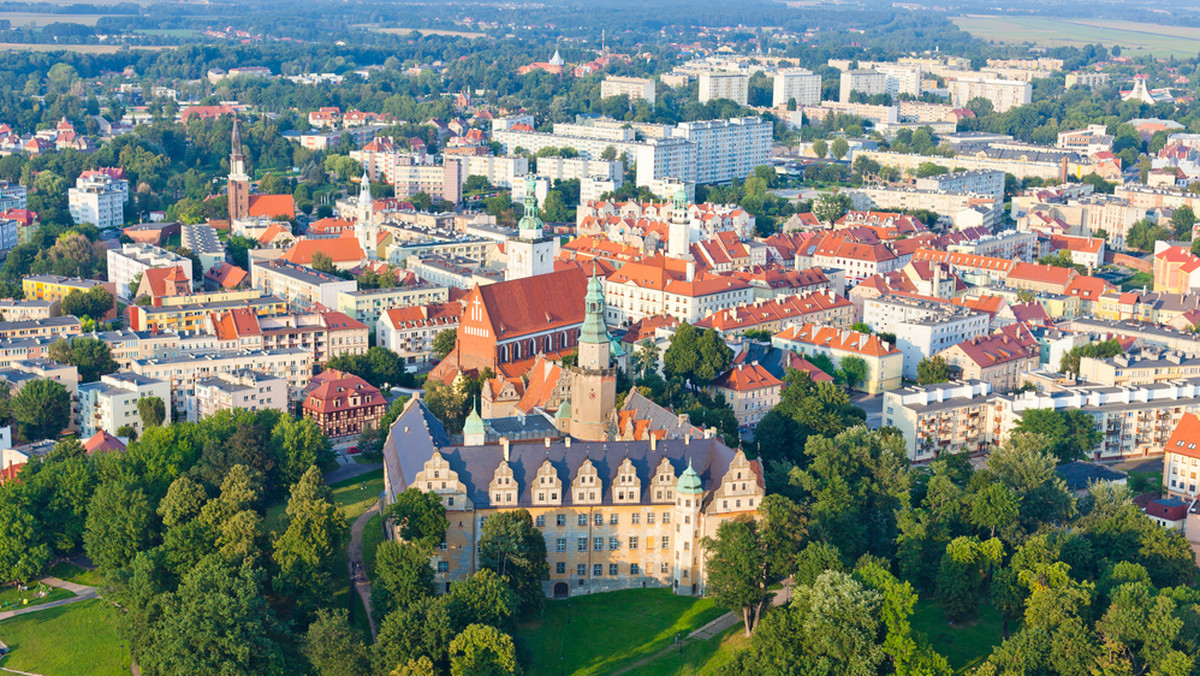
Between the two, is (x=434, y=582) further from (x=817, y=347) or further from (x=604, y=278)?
(x=604, y=278)

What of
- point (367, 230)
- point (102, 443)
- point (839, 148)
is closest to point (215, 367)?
point (102, 443)

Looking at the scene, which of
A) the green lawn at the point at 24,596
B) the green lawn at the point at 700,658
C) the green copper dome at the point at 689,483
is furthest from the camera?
the green lawn at the point at 24,596

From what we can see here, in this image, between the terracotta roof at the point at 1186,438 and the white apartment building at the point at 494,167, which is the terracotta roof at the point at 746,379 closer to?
the terracotta roof at the point at 1186,438

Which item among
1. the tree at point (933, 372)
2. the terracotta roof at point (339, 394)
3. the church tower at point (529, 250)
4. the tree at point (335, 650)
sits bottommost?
the tree at point (335, 650)

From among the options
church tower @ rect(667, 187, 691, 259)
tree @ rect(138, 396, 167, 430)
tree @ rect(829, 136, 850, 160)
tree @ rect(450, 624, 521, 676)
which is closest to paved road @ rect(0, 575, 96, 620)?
tree @ rect(138, 396, 167, 430)

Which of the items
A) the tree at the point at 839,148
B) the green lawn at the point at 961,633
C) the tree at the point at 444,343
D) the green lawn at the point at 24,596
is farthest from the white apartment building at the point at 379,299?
the tree at the point at 839,148

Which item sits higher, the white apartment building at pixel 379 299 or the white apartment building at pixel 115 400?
the white apartment building at pixel 379 299

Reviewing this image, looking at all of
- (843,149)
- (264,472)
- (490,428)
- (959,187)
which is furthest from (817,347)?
(843,149)

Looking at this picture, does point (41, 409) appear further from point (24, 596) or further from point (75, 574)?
point (24, 596)
